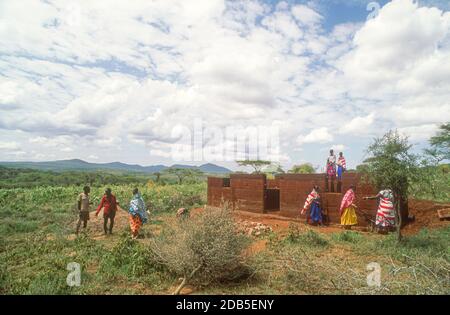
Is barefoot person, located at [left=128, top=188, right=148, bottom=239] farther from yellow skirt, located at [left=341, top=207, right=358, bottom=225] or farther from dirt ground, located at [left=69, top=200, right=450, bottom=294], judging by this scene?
yellow skirt, located at [left=341, top=207, right=358, bottom=225]

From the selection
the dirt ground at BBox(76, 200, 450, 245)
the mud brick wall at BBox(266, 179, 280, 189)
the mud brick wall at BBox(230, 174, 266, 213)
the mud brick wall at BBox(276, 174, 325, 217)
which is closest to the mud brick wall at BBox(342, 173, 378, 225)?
the dirt ground at BBox(76, 200, 450, 245)

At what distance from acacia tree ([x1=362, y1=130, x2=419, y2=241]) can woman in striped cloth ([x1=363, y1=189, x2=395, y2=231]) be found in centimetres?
109

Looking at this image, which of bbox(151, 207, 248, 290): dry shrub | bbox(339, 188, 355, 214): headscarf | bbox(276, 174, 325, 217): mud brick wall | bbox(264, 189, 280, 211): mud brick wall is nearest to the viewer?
bbox(151, 207, 248, 290): dry shrub

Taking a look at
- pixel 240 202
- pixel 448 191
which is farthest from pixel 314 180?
pixel 448 191

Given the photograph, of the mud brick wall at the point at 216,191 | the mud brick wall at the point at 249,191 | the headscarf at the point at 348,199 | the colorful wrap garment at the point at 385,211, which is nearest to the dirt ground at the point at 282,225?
the colorful wrap garment at the point at 385,211

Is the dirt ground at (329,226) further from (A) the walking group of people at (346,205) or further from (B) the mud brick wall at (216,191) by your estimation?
(B) the mud brick wall at (216,191)

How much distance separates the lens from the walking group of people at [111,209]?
10250 mm

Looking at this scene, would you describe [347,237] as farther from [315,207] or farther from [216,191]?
[216,191]

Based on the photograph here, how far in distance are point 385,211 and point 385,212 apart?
34 mm

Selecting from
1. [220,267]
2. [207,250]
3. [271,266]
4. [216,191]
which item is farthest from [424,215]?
[216,191]

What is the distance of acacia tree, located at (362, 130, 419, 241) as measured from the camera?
8.72 meters
